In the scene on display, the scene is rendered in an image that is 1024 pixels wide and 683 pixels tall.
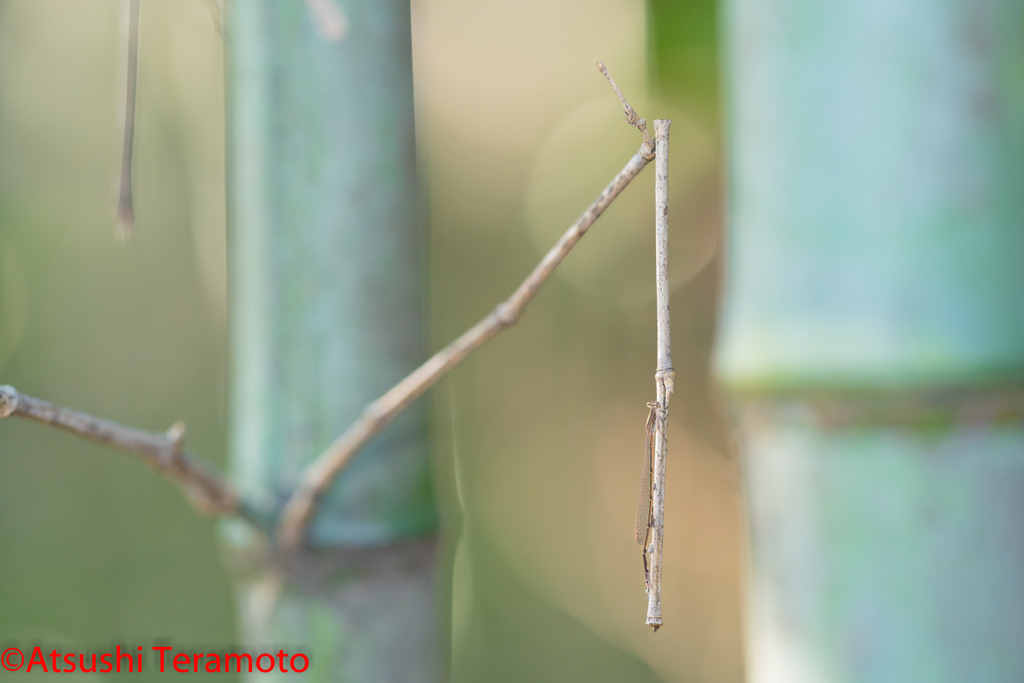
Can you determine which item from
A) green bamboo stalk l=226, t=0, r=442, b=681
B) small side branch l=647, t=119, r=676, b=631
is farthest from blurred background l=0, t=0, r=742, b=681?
small side branch l=647, t=119, r=676, b=631

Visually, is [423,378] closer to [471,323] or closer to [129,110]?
[129,110]

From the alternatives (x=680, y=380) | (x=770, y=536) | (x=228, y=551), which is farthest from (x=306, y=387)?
(x=680, y=380)

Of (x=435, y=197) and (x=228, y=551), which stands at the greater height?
(x=435, y=197)

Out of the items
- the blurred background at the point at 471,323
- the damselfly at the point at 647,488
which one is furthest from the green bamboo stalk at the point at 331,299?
the blurred background at the point at 471,323

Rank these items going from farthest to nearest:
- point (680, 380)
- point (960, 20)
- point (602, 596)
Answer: point (602, 596) < point (680, 380) < point (960, 20)

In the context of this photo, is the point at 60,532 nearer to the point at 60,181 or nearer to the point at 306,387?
the point at 60,181

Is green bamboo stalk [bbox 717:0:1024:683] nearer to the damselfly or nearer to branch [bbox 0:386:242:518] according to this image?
the damselfly

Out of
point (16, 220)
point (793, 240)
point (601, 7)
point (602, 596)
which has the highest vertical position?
point (601, 7)
